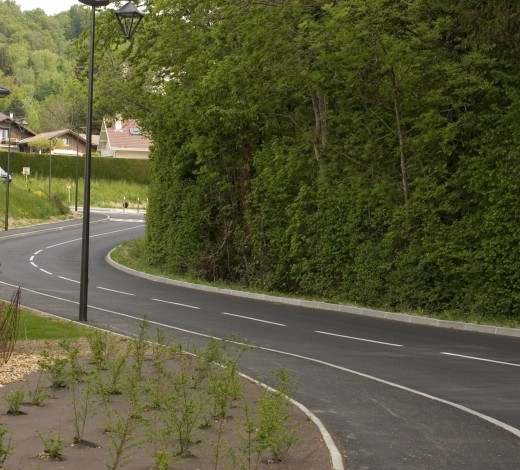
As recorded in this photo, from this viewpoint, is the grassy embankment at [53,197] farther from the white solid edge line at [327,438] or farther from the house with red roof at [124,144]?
the white solid edge line at [327,438]

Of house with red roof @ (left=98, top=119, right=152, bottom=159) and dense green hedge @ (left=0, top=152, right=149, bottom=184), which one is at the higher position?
house with red roof @ (left=98, top=119, right=152, bottom=159)

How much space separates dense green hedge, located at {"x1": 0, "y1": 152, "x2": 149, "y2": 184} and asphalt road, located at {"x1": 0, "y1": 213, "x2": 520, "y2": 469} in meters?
64.4

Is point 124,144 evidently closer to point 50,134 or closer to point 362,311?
point 50,134

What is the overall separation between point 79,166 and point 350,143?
73.9m

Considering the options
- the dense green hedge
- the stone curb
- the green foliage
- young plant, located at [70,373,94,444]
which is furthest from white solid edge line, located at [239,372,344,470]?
the dense green hedge

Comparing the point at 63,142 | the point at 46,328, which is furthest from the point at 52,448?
the point at 63,142

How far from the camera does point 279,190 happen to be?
30703 mm

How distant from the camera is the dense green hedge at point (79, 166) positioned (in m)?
96.4

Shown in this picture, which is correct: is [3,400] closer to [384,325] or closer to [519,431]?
[519,431]

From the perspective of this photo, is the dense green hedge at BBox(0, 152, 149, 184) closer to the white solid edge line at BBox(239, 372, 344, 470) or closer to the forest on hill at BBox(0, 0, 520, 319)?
the forest on hill at BBox(0, 0, 520, 319)

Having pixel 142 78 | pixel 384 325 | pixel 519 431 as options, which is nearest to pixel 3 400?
pixel 519 431

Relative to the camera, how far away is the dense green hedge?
3797 inches

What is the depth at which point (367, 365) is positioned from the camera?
1611 cm

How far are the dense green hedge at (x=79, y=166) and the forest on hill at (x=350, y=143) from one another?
6126 cm
